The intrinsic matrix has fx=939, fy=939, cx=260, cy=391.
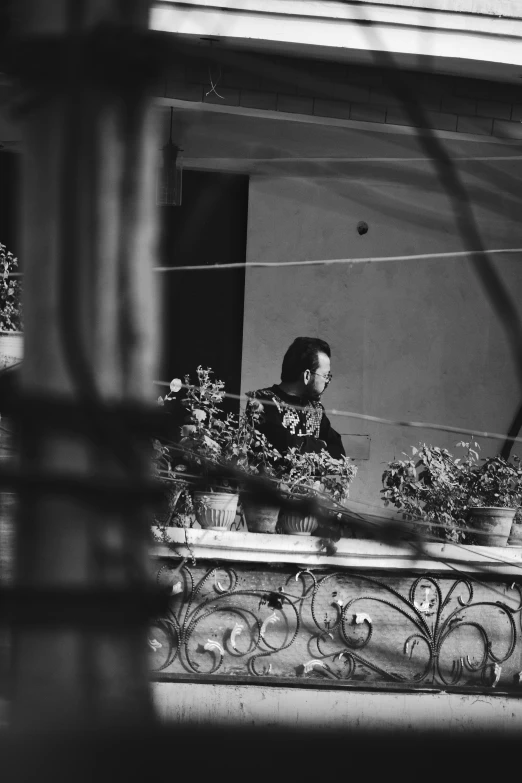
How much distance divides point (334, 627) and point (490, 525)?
0.76 m

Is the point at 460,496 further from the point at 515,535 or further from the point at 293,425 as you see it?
the point at 293,425

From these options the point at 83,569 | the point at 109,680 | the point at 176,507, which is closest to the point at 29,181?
the point at 83,569

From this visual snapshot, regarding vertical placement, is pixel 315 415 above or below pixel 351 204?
below

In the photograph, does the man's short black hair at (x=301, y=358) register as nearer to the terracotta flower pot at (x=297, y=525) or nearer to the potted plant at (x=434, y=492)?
the potted plant at (x=434, y=492)

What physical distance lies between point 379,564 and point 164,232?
121 inches

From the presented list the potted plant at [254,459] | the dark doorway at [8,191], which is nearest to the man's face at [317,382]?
the potted plant at [254,459]

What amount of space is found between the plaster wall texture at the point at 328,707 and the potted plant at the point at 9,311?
4.41 ft

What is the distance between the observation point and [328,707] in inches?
143

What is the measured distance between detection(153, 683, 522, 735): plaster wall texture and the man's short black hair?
157cm

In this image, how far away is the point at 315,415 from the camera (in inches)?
179

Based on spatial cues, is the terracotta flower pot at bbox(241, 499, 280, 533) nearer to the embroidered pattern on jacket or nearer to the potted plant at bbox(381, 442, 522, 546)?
the potted plant at bbox(381, 442, 522, 546)

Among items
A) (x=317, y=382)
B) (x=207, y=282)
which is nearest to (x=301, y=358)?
(x=317, y=382)

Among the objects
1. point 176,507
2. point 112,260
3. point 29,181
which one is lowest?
point 176,507

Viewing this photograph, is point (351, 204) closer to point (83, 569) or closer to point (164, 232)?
point (164, 232)
